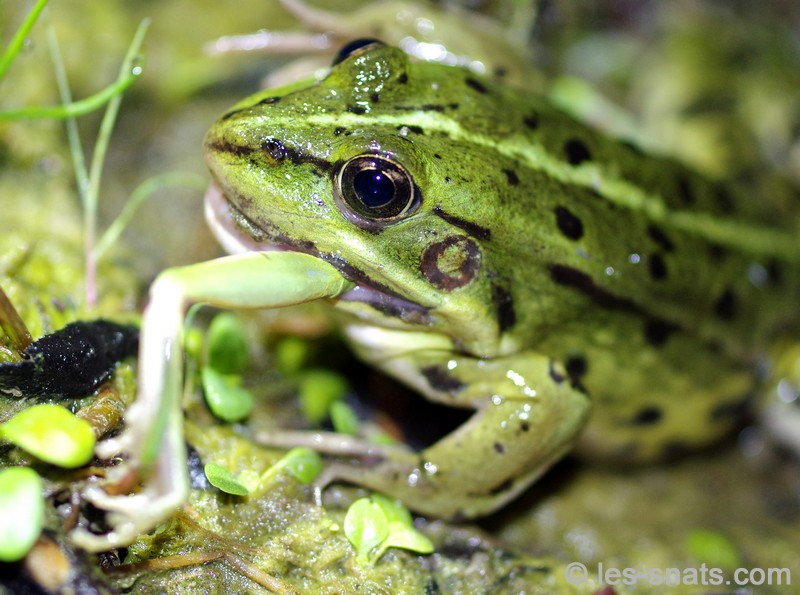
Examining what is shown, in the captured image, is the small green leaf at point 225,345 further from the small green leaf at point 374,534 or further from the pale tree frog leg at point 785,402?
the pale tree frog leg at point 785,402

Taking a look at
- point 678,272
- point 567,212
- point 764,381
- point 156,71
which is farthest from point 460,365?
point 156,71

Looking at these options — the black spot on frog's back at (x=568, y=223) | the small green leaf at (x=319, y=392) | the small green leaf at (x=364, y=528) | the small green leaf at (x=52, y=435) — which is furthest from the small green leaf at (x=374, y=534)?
the black spot on frog's back at (x=568, y=223)

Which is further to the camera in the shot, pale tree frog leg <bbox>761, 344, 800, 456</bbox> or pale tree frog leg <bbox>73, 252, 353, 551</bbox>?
pale tree frog leg <bbox>761, 344, 800, 456</bbox>

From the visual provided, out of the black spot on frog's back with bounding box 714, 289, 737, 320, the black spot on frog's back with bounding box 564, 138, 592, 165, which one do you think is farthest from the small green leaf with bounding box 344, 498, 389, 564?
the black spot on frog's back with bounding box 714, 289, 737, 320

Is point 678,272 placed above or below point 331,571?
above

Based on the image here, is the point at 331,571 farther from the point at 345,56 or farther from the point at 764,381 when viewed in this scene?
the point at 764,381

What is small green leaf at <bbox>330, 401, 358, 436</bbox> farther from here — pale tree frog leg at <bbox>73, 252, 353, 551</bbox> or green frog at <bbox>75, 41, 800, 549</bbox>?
pale tree frog leg at <bbox>73, 252, 353, 551</bbox>

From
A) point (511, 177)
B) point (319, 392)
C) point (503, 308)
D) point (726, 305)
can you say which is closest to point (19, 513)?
point (319, 392)
